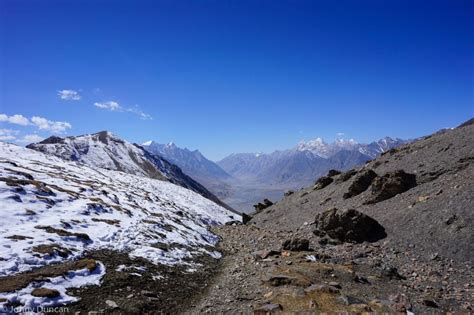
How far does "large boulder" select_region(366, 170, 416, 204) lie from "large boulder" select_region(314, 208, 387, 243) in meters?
8.89

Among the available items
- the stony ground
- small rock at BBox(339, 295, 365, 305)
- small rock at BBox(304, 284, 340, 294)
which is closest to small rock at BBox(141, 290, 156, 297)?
the stony ground

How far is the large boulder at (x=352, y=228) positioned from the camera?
3247 cm

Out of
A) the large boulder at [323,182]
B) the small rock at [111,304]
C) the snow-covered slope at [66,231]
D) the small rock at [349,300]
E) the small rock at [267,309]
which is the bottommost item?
the small rock at [349,300]

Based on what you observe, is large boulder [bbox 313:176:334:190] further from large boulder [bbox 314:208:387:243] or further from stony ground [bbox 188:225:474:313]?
stony ground [bbox 188:225:474:313]

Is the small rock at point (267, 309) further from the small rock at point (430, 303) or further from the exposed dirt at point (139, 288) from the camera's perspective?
the small rock at point (430, 303)

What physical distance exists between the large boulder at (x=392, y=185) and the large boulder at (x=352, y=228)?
8.89 m

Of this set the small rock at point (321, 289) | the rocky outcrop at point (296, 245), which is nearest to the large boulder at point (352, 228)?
the rocky outcrop at point (296, 245)

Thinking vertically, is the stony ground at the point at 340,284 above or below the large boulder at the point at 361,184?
below

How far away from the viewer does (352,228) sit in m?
33.4

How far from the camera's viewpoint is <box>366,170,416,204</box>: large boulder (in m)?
40.7

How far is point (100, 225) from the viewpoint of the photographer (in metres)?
29.7

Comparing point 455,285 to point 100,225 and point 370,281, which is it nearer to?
point 370,281

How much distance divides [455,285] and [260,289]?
1255 cm

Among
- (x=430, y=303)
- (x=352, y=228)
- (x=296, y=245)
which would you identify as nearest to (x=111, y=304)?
(x=430, y=303)
